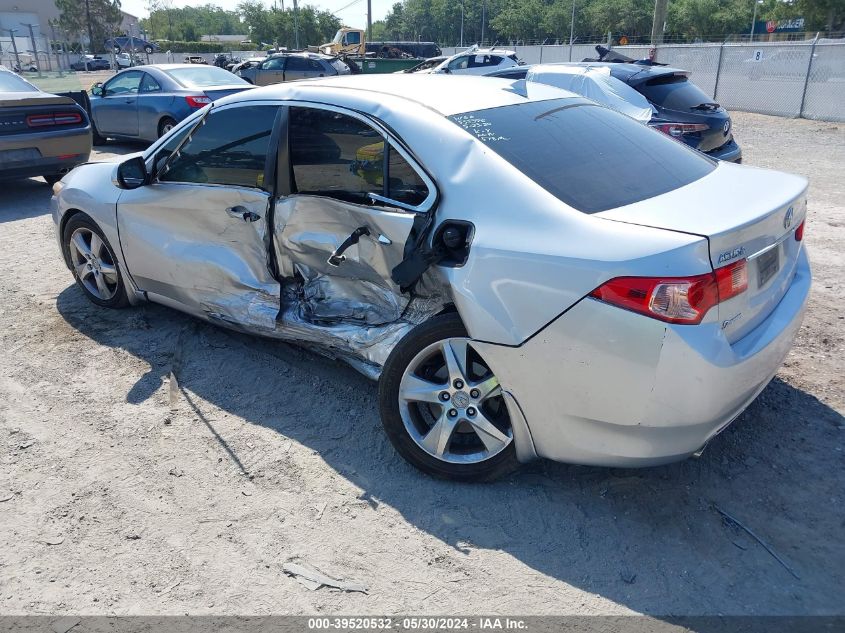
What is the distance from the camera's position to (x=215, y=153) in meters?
4.23

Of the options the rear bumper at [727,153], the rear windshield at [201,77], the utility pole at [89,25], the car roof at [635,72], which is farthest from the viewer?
the utility pole at [89,25]

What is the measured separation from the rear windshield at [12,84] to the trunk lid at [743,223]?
9.15 m

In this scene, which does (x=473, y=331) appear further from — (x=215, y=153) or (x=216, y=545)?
(x=215, y=153)

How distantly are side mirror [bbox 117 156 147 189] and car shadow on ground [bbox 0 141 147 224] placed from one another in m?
3.30

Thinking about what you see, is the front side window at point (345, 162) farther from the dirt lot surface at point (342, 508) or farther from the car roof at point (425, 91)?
the dirt lot surface at point (342, 508)

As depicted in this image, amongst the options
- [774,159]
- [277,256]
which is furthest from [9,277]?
[774,159]

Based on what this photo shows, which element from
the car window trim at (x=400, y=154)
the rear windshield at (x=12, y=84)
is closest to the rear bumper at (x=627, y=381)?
the car window trim at (x=400, y=154)

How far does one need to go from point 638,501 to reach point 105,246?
395cm

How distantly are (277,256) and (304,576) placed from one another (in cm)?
190

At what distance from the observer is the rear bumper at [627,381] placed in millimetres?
2572

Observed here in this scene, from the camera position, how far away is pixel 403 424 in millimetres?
3297

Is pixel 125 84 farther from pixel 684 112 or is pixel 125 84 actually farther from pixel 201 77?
pixel 684 112

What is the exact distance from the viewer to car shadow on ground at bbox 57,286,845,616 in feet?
8.71

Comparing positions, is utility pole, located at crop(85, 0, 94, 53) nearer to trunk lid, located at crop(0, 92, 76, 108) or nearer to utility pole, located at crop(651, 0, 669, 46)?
utility pole, located at crop(651, 0, 669, 46)
